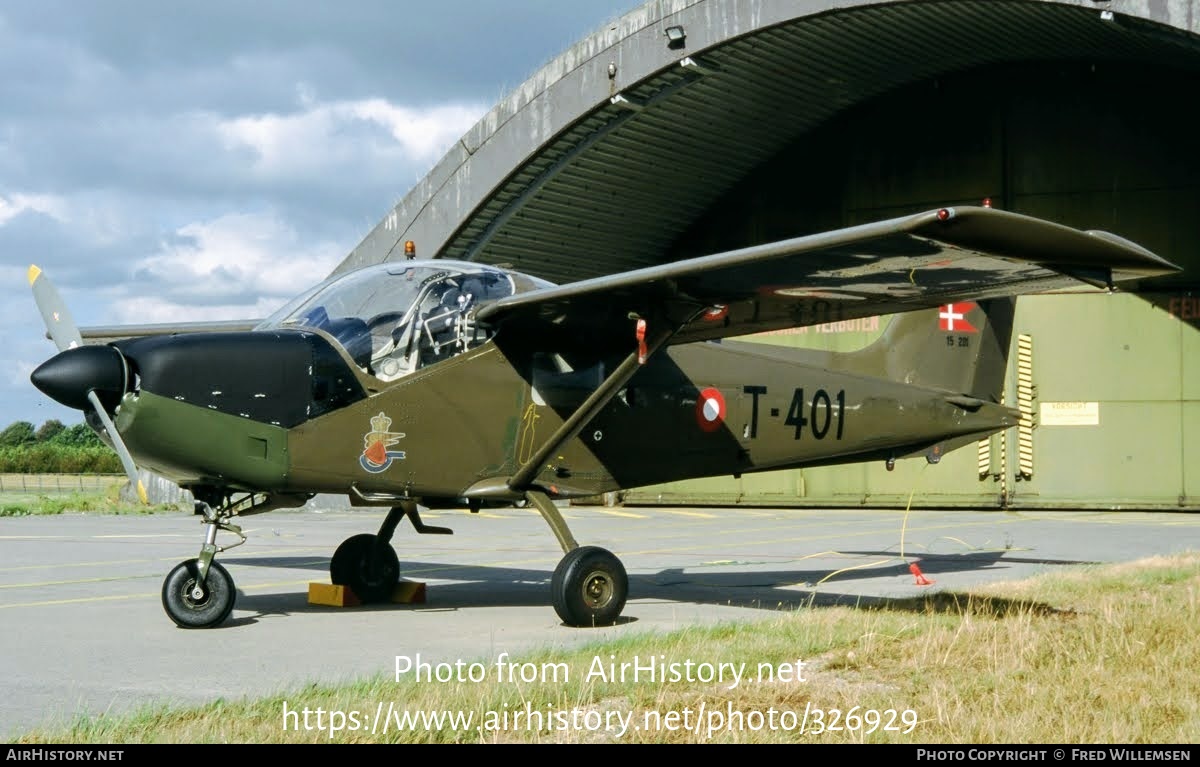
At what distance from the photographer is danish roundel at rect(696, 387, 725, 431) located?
33.6ft

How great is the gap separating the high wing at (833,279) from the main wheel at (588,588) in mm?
1796

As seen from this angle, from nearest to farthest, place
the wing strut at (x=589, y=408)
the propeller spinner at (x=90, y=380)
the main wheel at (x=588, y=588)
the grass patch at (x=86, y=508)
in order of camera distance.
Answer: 1. the propeller spinner at (x=90, y=380)
2. the main wheel at (x=588, y=588)
3. the wing strut at (x=589, y=408)
4. the grass patch at (x=86, y=508)

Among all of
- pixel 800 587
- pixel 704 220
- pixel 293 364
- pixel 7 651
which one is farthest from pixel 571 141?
pixel 7 651

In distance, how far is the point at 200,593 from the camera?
27.0 ft

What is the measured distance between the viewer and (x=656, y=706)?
520cm

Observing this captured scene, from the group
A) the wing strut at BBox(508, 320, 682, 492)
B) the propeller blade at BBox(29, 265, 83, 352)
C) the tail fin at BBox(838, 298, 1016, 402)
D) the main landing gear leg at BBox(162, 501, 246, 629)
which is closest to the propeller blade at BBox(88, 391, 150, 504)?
the main landing gear leg at BBox(162, 501, 246, 629)

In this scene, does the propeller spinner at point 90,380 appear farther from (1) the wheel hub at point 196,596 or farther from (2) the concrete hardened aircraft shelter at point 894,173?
(2) the concrete hardened aircraft shelter at point 894,173

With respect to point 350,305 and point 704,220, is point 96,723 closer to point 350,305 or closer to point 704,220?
point 350,305

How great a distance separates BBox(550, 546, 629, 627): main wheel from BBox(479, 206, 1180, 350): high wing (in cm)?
180

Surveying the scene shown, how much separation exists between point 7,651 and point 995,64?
90.6 ft

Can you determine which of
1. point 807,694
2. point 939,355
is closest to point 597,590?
point 807,694

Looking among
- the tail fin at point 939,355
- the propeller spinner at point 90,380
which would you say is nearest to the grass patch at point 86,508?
the tail fin at point 939,355

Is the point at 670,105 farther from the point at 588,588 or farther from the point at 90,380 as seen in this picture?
the point at 90,380

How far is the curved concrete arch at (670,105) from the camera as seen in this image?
23906 mm
